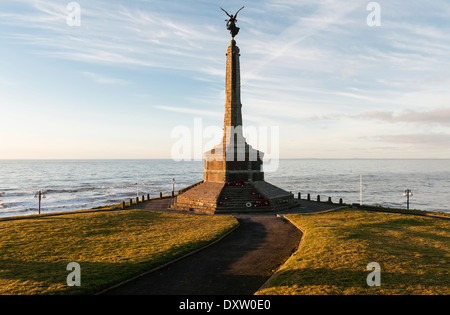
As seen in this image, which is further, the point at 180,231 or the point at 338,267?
the point at 180,231

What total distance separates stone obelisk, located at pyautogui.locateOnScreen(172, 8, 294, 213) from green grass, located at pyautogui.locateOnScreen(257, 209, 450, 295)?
797 cm

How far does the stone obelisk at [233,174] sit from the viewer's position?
86.6 ft

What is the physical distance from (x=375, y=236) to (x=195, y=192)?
17.6 meters

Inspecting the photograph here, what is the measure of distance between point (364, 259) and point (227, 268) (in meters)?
5.78

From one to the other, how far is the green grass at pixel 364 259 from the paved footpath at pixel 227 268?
801mm

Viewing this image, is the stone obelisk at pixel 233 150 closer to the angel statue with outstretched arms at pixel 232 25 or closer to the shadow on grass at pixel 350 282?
the angel statue with outstretched arms at pixel 232 25

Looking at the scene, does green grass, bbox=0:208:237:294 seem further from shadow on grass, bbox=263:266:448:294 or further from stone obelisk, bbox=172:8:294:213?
shadow on grass, bbox=263:266:448:294

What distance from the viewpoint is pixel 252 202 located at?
26078 mm

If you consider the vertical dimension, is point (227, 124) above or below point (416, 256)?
above

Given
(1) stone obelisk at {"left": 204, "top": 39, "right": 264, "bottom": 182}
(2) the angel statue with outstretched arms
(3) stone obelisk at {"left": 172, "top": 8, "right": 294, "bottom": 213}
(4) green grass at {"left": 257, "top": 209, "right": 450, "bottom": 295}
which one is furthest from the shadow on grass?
(2) the angel statue with outstretched arms

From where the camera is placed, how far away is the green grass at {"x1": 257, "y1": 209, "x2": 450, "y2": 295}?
29.6ft
